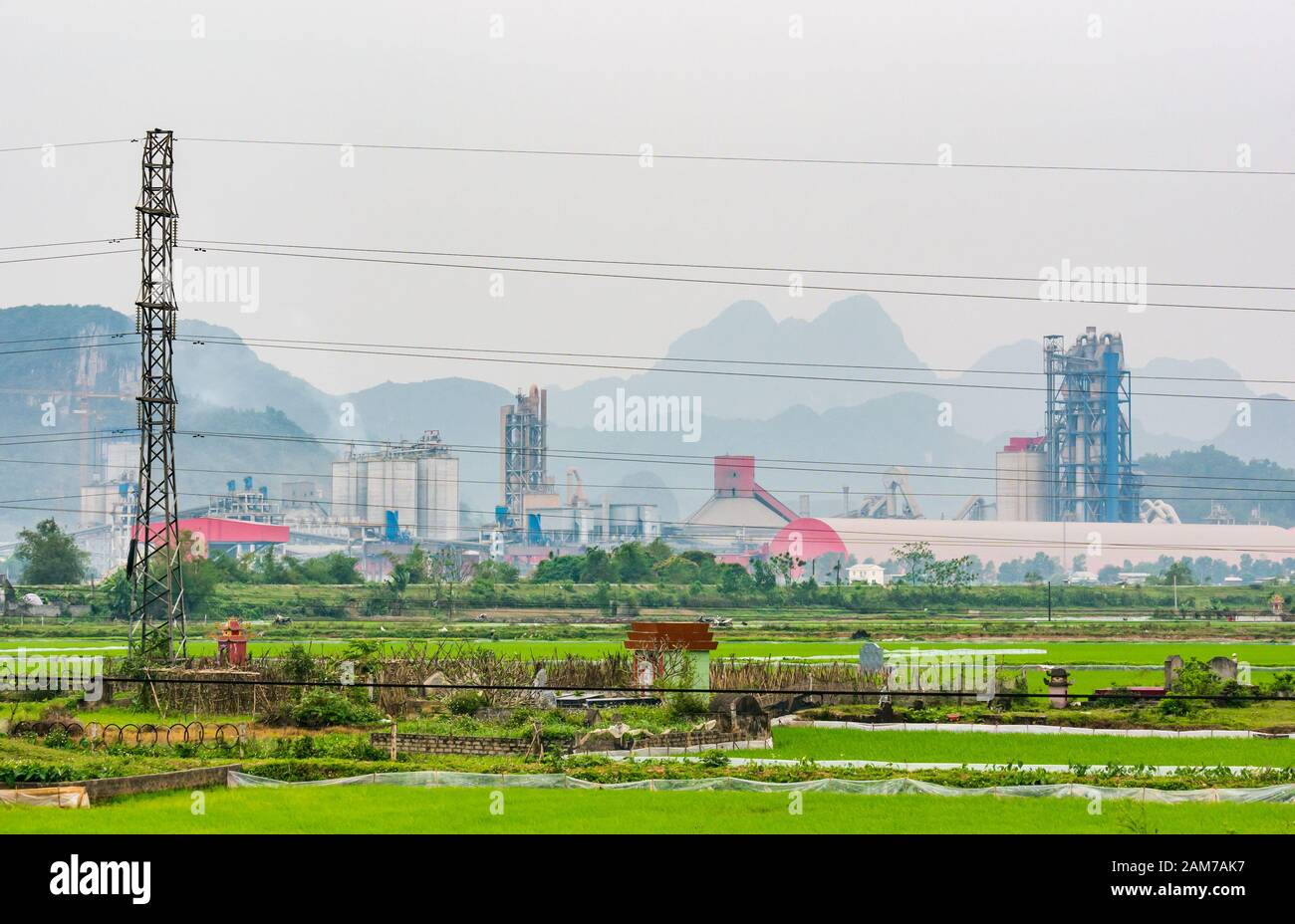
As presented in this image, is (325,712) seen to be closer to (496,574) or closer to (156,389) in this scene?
(156,389)

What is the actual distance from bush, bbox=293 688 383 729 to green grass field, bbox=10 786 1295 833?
8624 millimetres

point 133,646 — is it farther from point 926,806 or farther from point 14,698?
point 926,806

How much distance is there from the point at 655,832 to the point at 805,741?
1205 centimetres

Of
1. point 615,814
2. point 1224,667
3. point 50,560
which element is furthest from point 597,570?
point 615,814

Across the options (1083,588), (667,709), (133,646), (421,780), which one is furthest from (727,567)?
(421,780)

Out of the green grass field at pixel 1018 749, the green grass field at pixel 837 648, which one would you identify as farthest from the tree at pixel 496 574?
Result: the green grass field at pixel 1018 749

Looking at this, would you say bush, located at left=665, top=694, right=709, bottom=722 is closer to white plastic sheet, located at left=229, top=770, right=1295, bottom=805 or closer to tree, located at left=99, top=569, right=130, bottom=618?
white plastic sheet, located at left=229, top=770, right=1295, bottom=805

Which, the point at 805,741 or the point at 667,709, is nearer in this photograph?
the point at 805,741

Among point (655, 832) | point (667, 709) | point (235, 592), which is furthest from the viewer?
point (235, 592)

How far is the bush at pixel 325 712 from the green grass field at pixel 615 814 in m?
8.62

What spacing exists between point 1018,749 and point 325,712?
14.4 meters

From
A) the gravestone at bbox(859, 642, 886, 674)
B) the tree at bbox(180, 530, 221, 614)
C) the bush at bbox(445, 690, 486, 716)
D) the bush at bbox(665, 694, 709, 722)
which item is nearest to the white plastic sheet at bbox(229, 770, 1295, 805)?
the bush at bbox(445, 690, 486, 716)
